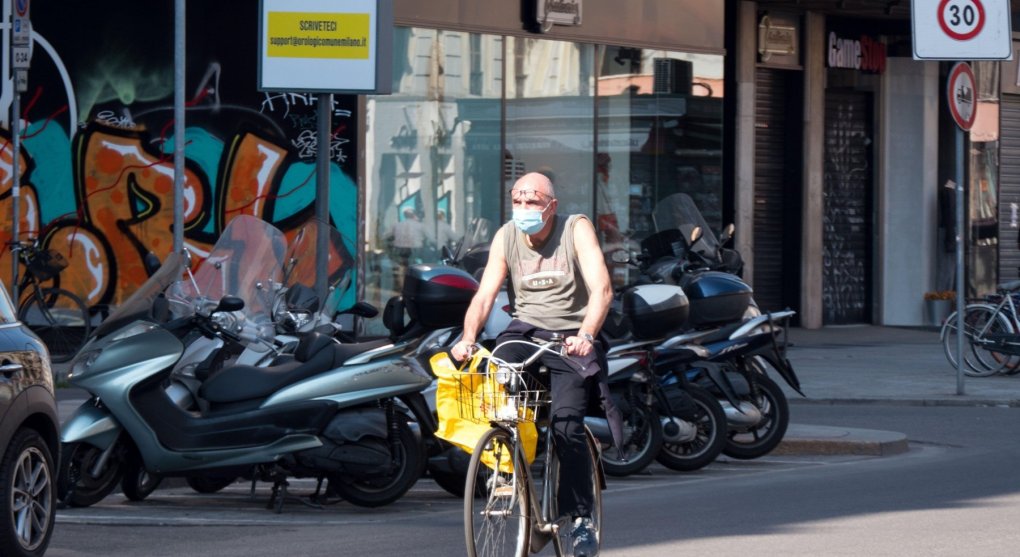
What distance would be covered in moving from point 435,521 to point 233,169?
9.52m

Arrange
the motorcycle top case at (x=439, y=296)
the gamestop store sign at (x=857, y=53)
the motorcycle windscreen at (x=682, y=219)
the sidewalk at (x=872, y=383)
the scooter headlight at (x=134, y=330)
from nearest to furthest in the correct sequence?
the scooter headlight at (x=134, y=330) < the motorcycle top case at (x=439, y=296) < the sidewalk at (x=872, y=383) < the motorcycle windscreen at (x=682, y=219) < the gamestop store sign at (x=857, y=53)

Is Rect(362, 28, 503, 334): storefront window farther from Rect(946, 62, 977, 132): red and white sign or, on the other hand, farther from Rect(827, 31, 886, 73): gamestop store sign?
Rect(827, 31, 886, 73): gamestop store sign

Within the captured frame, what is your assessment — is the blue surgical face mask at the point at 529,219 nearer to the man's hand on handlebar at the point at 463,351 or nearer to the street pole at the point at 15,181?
the man's hand on handlebar at the point at 463,351

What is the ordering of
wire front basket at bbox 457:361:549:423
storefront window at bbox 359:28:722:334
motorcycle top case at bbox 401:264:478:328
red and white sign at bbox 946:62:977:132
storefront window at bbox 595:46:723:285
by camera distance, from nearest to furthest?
1. wire front basket at bbox 457:361:549:423
2. motorcycle top case at bbox 401:264:478:328
3. red and white sign at bbox 946:62:977:132
4. storefront window at bbox 359:28:722:334
5. storefront window at bbox 595:46:723:285

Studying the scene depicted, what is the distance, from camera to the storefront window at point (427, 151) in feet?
59.9

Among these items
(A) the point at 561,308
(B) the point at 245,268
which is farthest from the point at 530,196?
(B) the point at 245,268

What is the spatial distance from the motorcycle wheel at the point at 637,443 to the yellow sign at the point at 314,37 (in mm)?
3422

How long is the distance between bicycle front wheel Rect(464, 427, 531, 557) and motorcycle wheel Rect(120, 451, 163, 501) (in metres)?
3.03

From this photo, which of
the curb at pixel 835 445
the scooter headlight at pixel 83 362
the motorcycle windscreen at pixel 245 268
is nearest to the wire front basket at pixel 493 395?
the scooter headlight at pixel 83 362

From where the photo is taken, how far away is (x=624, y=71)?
2070 centimetres

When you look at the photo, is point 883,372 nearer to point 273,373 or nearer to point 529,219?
point 273,373

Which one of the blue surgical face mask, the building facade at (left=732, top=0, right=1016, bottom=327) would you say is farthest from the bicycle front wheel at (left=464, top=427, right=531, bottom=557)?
the building facade at (left=732, top=0, right=1016, bottom=327)

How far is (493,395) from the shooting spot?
6465 millimetres

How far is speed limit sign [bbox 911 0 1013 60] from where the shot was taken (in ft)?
50.2
